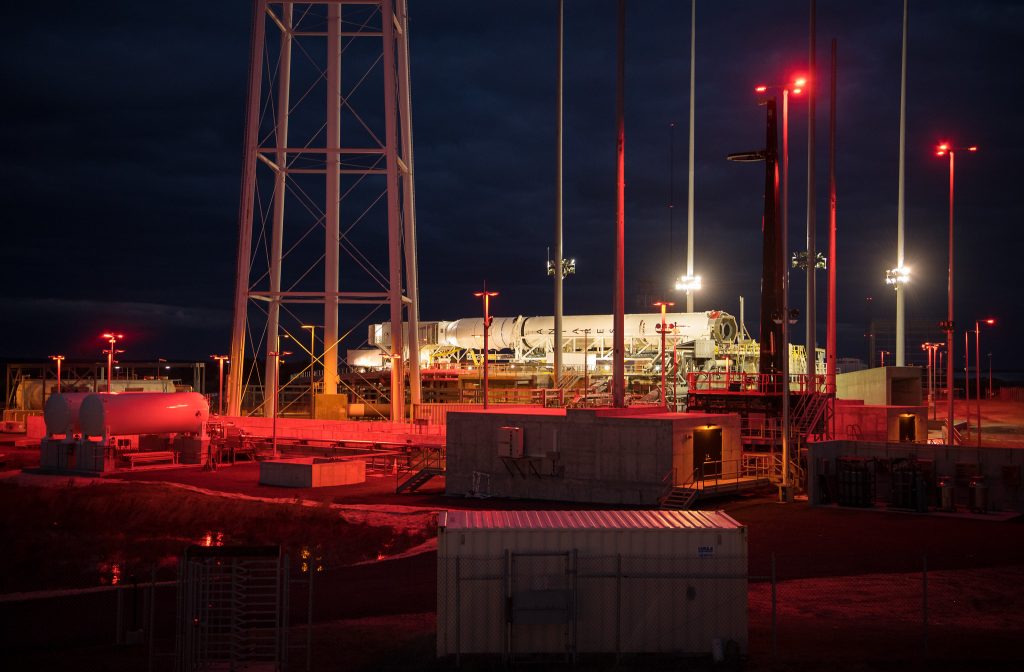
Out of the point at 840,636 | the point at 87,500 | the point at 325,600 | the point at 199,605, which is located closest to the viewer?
the point at 199,605

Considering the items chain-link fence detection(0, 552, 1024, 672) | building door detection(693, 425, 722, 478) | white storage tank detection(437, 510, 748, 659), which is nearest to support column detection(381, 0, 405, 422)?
building door detection(693, 425, 722, 478)

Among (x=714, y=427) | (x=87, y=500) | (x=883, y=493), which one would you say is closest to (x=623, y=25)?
(x=714, y=427)

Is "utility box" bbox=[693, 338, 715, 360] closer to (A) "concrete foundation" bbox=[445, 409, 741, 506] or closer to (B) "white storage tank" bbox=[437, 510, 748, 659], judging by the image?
(A) "concrete foundation" bbox=[445, 409, 741, 506]

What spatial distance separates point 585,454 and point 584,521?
720 inches

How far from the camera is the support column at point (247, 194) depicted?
2023 inches

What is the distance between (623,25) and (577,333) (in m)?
41.8

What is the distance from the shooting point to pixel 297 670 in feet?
48.2

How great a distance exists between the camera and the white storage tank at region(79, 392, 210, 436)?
48.1 meters

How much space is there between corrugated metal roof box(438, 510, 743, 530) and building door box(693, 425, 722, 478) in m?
17.4

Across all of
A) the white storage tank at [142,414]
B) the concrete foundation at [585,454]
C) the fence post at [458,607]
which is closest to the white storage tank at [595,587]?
the fence post at [458,607]

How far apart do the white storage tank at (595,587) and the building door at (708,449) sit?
62.4ft

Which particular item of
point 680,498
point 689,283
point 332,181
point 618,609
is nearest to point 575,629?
point 618,609

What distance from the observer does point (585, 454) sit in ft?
112

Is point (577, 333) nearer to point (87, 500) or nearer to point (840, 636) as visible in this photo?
point (87, 500)
